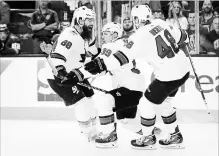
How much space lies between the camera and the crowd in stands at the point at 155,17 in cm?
564

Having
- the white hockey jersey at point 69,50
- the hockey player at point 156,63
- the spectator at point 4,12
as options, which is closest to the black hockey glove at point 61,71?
the white hockey jersey at point 69,50

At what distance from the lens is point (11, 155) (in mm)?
3461

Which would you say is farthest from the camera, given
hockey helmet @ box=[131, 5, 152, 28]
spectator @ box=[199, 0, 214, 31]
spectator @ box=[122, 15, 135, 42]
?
spectator @ box=[199, 0, 214, 31]

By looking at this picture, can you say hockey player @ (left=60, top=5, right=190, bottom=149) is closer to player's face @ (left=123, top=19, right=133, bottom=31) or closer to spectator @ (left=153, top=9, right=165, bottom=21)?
player's face @ (left=123, top=19, right=133, bottom=31)

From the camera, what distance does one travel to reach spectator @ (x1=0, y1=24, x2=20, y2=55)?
561cm

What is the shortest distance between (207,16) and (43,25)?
6.86ft

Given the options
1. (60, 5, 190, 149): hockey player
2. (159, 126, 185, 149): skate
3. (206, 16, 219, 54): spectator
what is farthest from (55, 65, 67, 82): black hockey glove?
(206, 16, 219, 54): spectator

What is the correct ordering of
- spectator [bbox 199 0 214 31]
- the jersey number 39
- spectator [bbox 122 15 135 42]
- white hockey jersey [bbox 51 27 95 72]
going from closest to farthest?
the jersey number 39 < white hockey jersey [bbox 51 27 95 72] < spectator [bbox 122 15 135 42] < spectator [bbox 199 0 214 31]

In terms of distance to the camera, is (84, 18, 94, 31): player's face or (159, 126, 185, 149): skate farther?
(84, 18, 94, 31): player's face

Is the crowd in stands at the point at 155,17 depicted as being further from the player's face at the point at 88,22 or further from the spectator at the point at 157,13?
the player's face at the point at 88,22

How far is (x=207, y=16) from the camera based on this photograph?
5.78m

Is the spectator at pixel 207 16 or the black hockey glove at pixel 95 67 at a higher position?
the spectator at pixel 207 16

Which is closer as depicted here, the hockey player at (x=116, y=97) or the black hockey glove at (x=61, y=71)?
the black hockey glove at (x=61, y=71)

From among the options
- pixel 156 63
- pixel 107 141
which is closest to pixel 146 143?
pixel 107 141
